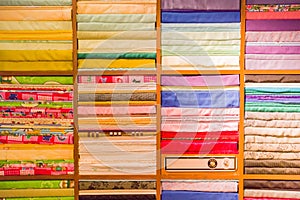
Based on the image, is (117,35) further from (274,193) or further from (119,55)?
(274,193)

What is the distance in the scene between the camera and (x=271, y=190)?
8.32 ft

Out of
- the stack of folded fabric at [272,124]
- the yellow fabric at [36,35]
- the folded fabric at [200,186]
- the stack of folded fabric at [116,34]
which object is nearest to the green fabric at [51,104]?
the stack of folded fabric at [116,34]

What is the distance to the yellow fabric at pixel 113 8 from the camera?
2.48 meters

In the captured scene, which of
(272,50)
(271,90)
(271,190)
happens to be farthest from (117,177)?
(272,50)

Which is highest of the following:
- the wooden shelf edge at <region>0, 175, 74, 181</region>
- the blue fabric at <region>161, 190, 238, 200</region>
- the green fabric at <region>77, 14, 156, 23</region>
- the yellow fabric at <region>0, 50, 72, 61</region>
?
the green fabric at <region>77, 14, 156, 23</region>

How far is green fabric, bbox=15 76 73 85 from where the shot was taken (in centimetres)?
251

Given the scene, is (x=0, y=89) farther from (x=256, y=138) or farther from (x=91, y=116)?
(x=256, y=138)

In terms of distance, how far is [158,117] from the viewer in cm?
252

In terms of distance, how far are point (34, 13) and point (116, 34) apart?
50 centimetres

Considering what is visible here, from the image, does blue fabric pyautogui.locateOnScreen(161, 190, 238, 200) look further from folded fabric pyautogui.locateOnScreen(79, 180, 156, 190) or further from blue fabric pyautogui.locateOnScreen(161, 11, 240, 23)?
blue fabric pyautogui.locateOnScreen(161, 11, 240, 23)

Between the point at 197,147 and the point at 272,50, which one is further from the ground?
the point at 272,50

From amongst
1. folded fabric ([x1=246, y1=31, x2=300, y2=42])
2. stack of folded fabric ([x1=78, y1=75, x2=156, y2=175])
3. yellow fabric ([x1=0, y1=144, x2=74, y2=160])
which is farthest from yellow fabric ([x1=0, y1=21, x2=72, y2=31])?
folded fabric ([x1=246, y1=31, x2=300, y2=42])

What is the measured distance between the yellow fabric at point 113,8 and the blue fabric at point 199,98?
51cm

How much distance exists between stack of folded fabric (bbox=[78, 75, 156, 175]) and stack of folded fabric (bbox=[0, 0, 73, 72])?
0.75 ft
